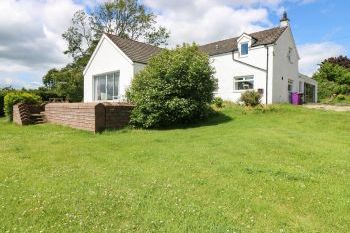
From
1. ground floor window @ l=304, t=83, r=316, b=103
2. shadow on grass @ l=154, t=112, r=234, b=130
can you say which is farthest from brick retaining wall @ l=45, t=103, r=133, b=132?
ground floor window @ l=304, t=83, r=316, b=103

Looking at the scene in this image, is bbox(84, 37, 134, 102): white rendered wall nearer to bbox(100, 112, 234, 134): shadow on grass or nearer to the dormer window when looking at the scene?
bbox(100, 112, 234, 134): shadow on grass

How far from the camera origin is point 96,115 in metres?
18.1

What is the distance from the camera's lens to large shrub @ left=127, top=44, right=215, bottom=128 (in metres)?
19.3

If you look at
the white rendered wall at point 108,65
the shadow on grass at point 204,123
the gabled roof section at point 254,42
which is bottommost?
the shadow on grass at point 204,123

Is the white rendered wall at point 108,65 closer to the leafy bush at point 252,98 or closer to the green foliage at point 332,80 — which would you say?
the leafy bush at point 252,98

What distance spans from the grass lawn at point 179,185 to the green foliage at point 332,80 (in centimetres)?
3041

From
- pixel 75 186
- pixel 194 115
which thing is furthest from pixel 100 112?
pixel 75 186

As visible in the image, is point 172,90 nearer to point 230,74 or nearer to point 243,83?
point 243,83

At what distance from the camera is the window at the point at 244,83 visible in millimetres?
28862

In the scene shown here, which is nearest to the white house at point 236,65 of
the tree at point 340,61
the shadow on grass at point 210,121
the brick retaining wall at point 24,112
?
the brick retaining wall at point 24,112

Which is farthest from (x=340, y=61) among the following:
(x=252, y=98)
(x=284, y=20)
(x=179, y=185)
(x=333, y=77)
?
(x=179, y=185)

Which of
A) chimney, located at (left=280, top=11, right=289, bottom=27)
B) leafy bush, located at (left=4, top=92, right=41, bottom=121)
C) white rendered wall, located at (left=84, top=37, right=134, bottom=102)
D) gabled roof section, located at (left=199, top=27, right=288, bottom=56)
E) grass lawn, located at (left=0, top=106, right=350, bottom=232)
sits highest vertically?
chimney, located at (left=280, top=11, right=289, bottom=27)

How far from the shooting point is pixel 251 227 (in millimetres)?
5520

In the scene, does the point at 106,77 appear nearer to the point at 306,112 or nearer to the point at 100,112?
the point at 100,112
